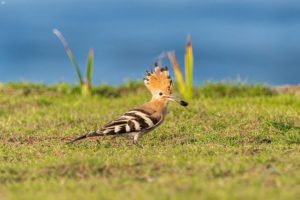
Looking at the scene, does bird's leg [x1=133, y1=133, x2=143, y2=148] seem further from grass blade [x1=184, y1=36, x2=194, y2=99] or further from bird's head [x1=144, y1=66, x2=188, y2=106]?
grass blade [x1=184, y1=36, x2=194, y2=99]

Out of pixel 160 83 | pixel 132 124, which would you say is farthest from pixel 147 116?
pixel 160 83

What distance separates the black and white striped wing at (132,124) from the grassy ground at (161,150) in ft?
0.68

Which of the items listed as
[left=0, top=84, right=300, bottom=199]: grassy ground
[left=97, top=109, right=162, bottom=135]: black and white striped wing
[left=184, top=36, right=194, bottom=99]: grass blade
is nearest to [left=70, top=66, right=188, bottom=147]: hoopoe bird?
[left=97, top=109, right=162, bottom=135]: black and white striped wing

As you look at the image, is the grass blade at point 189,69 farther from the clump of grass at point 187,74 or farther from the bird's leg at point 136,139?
the bird's leg at point 136,139

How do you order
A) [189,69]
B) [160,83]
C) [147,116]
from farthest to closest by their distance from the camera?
[189,69], [160,83], [147,116]

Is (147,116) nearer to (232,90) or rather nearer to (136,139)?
(136,139)

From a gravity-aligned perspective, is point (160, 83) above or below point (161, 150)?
above

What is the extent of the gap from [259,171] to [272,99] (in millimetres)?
7760

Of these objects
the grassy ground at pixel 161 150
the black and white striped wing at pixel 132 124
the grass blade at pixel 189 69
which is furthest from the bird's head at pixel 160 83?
the grass blade at pixel 189 69

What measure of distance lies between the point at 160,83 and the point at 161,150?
1.21 m

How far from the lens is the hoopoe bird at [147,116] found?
8836 millimetres

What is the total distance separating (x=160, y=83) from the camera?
9414 millimetres

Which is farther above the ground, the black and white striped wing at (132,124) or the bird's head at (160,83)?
the bird's head at (160,83)

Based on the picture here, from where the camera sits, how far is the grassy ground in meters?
5.64
